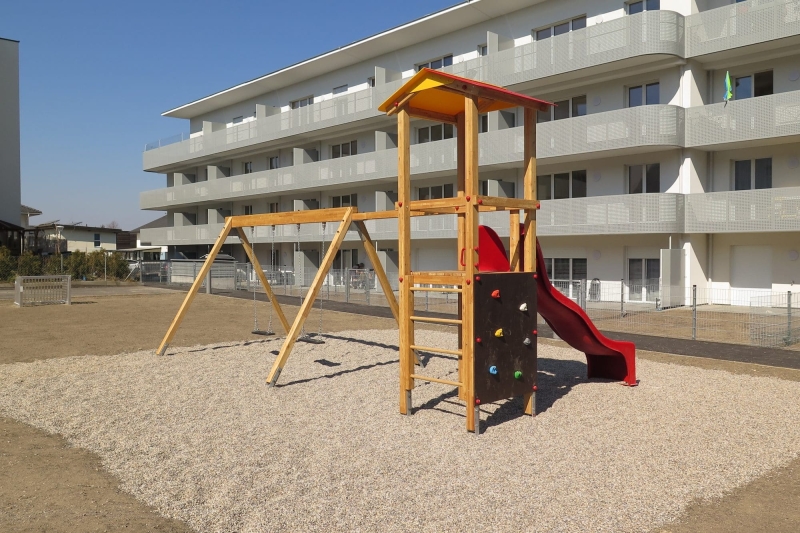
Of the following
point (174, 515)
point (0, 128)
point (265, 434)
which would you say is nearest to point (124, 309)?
point (265, 434)

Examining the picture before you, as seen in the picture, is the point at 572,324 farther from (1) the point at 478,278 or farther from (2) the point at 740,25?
(2) the point at 740,25

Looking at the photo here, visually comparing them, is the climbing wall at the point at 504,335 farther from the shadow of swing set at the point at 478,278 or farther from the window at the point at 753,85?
the window at the point at 753,85

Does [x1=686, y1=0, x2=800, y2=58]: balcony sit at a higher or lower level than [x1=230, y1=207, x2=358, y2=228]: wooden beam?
higher

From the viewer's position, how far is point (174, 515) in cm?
Result: 467

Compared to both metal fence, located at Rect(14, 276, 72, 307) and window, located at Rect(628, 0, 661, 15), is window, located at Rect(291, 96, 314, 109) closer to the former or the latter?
metal fence, located at Rect(14, 276, 72, 307)

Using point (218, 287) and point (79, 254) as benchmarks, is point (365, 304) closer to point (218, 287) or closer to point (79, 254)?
point (218, 287)

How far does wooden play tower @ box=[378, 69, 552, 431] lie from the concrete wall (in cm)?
5254

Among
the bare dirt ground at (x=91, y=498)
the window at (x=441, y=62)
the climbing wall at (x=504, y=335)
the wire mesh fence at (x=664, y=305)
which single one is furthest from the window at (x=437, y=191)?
the climbing wall at (x=504, y=335)

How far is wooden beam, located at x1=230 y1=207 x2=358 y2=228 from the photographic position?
10006 millimetres

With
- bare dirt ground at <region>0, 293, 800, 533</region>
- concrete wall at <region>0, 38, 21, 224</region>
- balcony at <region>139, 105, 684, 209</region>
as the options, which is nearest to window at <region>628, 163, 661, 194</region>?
balcony at <region>139, 105, 684, 209</region>

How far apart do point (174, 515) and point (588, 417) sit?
15.9ft

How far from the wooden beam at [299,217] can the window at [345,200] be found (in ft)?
80.0

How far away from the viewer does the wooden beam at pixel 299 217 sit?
1001cm

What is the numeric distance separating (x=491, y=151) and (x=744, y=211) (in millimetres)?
9658
